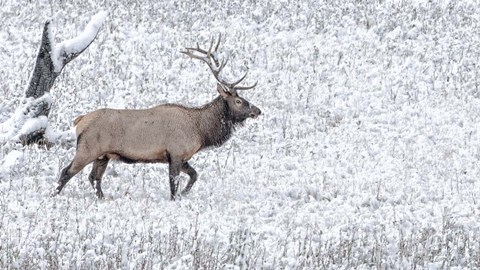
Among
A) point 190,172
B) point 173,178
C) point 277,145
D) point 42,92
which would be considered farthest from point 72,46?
point 277,145

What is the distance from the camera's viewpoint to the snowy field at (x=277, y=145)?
9.42 m

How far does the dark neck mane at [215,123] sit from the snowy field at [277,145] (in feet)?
1.79

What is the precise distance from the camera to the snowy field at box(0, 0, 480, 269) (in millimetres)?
9422

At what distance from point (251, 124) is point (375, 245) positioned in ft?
22.2

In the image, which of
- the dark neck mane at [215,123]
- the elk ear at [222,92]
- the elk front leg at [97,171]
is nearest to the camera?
the elk front leg at [97,171]

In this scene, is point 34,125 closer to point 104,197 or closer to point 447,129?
point 104,197

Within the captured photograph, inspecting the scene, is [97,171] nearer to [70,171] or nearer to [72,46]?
[70,171]

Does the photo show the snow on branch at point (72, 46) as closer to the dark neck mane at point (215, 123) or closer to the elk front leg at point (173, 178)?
the dark neck mane at point (215, 123)

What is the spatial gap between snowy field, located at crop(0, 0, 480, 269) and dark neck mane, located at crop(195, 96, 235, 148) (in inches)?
21.5

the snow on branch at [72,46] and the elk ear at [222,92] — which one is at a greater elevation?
the snow on branch at [72,46]

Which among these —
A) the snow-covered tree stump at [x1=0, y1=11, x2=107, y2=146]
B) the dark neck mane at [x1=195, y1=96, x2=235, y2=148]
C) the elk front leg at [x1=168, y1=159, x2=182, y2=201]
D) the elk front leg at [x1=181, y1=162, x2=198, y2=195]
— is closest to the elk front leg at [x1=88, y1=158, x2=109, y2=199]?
the elk front leg at [x1=168, y1=159, x2=182, y2=201]

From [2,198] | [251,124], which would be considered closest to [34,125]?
[2,198]

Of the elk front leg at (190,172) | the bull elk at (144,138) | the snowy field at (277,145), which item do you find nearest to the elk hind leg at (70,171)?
the bull elk at (144,138)

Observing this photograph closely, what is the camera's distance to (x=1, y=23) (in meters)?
20.4
